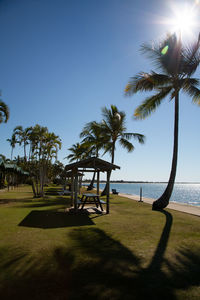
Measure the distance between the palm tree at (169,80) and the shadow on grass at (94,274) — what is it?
8.33m

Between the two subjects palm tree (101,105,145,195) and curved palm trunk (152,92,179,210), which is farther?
palm tree (101,105,145,195)

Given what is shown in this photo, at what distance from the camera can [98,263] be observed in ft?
13.1

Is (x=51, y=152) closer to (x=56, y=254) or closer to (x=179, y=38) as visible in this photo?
(x=179, y=38)

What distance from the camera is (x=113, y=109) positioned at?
2222cm

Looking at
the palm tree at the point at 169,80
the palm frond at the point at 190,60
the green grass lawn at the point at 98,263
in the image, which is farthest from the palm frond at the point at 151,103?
the green grass lawn at the point at 98,263

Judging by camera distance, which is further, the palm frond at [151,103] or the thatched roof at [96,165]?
the palm frond at [151,103]

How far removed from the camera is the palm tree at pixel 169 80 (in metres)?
11.9

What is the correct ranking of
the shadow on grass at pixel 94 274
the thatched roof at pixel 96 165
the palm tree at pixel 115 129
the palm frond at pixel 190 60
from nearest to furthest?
1. the shadow on grass at pixel 94 274
2. the thatched roof at pixel 96 165
3. the palm frond at pixel 190 60
4. the palm tree at pixel 115 129

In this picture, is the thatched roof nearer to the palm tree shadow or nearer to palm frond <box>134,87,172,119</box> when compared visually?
the palm tree shadow

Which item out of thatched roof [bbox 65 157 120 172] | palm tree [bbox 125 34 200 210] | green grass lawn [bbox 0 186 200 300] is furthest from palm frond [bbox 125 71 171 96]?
green grass lawn [bbox 0 186 200 300]

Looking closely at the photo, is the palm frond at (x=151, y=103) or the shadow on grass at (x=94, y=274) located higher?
the palm frond at (x=151, y=103)

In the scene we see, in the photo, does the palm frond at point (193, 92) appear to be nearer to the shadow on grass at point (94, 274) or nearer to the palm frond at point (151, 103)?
the palm frond at point (151, 103)

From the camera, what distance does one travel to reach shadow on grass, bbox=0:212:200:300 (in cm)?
298

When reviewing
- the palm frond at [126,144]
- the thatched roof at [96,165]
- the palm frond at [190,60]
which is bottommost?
the thatched roof at [96,165]
